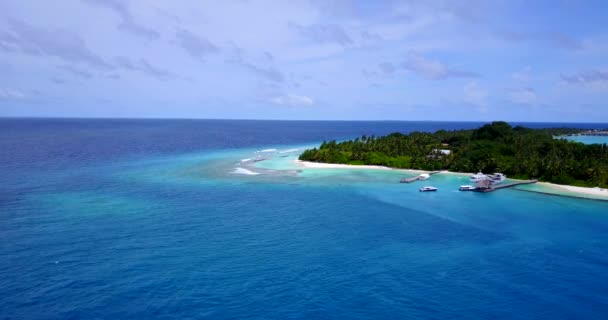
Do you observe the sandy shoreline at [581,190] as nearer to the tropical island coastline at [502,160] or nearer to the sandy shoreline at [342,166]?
the tropical island coastline at [502,160]

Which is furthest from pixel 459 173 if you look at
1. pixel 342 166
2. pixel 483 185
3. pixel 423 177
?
pixel 342 166

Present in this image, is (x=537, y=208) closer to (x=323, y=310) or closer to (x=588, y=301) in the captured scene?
(x=588, y=301)

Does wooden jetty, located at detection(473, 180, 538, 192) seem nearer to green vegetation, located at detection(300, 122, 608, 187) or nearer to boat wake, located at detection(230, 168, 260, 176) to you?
green vegetation, located at detection(300, 122, 608, 187)

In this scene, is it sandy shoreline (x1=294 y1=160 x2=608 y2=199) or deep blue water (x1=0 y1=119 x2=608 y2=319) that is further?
sandy shoreline (x1=294 y1=160 x2=608 y2=199)

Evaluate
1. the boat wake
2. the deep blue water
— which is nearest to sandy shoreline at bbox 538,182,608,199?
the deep blue water

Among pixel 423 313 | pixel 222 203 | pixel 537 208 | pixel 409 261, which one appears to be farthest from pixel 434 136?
pixel 423 313

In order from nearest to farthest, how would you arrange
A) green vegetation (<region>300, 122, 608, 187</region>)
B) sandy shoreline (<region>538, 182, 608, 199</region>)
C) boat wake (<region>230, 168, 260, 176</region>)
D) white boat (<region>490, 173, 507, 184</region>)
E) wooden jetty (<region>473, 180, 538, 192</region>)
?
sandy shoreline (<region>538, 182, 608, 199</region>) → wooden jetty (<region>473, 180, 538, 192</region>) → green vegetation (<region>300, 122, 608, 187</region>) → white boat (<region>490, 173, 507, 184</region>) → boat wake (<region>230, 168, 260, 176</region>)
